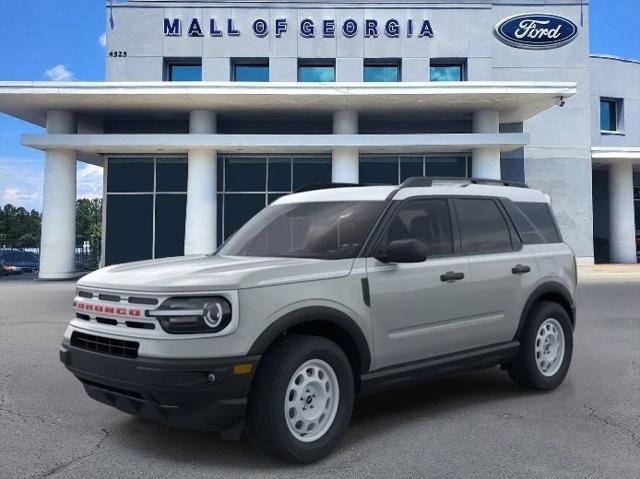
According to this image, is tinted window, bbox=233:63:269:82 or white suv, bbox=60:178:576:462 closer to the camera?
white suv, bbox=60:178:576:462

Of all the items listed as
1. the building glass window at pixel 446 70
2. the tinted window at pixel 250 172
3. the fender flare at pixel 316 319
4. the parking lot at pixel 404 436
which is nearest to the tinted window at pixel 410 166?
the building glass window at pixel 446 70

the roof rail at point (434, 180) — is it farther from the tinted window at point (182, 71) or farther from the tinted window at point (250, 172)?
the tinted window at point (182, 71)

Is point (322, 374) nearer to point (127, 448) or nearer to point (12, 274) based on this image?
point (127, 448)

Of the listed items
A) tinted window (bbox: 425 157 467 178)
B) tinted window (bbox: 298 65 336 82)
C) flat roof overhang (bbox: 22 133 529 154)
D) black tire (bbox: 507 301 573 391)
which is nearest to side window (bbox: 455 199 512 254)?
black tire (bbox: 507 301 573 391)

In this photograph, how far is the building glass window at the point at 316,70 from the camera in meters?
25.0

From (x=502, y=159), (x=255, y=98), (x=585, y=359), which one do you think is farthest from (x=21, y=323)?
(x=502, y=159)

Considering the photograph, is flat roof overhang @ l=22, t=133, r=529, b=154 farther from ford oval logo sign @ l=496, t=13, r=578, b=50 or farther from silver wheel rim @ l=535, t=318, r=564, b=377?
silver wheel rim @ l=535, t=318, r=564, b=377

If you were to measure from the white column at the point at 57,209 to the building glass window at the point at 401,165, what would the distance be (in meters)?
10.9

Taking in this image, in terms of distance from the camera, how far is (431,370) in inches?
185

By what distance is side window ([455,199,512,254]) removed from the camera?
204 inches

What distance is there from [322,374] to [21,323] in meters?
8.48

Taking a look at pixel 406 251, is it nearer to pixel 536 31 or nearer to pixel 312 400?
pixel 312 400

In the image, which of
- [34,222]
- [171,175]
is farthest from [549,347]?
[34,222]

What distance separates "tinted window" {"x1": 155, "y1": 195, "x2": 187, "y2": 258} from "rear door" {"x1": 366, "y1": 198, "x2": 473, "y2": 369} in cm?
1932
